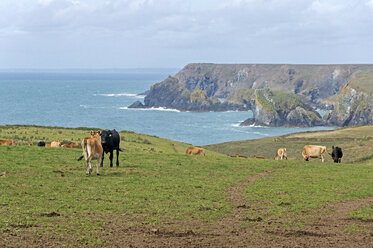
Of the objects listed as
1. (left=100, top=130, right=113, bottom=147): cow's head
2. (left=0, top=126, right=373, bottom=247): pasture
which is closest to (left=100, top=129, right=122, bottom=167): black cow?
(left=100, top=130, right=113, bottom=147): cow's head

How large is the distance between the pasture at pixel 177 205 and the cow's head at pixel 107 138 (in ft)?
4.87

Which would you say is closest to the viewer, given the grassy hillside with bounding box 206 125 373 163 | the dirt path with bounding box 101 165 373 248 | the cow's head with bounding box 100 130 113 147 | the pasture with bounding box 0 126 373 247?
the dirt path with bounding box 101 165 373 248

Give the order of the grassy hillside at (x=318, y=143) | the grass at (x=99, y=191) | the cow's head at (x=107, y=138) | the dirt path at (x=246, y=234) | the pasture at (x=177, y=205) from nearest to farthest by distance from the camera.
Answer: the dirt path at (x=246, y=234) < the pasture at (x=177, y=205) < the grass at (x=99, y=191) < the cow's head at (x=107, y=138) < the grassy hillside at (x=318, y=143)

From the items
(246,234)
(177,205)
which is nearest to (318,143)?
(177,205)

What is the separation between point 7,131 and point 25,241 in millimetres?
50051

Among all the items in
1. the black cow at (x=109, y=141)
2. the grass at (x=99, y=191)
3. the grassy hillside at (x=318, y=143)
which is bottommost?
the grassy hillside at (x=318, y=143)

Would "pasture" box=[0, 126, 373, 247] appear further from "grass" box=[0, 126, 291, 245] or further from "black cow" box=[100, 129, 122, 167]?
"black cow" box=[100, 129, 122, 167]

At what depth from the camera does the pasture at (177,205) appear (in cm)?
1522

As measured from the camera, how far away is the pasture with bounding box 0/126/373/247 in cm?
1522

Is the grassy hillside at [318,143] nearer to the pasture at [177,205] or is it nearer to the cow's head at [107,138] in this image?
the pasture at [177,205]

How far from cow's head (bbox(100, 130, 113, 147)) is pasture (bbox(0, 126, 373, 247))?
1483 millimetres

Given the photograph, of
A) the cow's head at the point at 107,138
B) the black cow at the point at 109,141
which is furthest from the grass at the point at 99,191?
the cow's head at the point at 107,138

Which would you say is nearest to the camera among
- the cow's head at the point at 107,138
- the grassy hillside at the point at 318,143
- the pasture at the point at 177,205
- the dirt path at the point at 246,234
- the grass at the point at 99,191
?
the dirt path at the point at 246,234

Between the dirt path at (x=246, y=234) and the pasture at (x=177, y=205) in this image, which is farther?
the pasture at (x=177, y=205)
